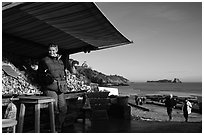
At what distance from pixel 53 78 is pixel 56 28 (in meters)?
1.26

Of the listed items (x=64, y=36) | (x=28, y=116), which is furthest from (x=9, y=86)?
(x=64, y=36)

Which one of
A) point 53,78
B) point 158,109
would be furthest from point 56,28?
point 158,109

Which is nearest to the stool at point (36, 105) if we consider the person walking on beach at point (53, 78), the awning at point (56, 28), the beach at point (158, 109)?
the person walking on beach at point (53, 78)

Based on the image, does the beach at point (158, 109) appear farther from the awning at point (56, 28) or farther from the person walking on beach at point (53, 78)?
the person walking on beach at point (53, 78)

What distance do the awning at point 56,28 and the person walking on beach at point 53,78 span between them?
574 millimetres

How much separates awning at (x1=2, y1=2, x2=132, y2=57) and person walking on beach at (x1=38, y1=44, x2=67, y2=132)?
22.6 inches

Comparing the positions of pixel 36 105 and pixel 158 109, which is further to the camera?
pixel 158 109

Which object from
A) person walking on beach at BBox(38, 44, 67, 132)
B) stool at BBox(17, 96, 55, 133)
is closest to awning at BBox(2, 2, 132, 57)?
person walking on beach at BBox(38, 44, 67, 132)

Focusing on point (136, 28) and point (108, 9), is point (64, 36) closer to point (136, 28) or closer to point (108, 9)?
point (108, 9)

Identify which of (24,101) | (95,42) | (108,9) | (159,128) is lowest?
(159,128)

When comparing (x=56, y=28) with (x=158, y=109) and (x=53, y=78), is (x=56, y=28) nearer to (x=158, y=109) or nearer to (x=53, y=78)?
(x=53, y=78)

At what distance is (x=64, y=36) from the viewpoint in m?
4.91

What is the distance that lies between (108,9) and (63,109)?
2.08 meters

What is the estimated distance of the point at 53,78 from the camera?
3.49 m
